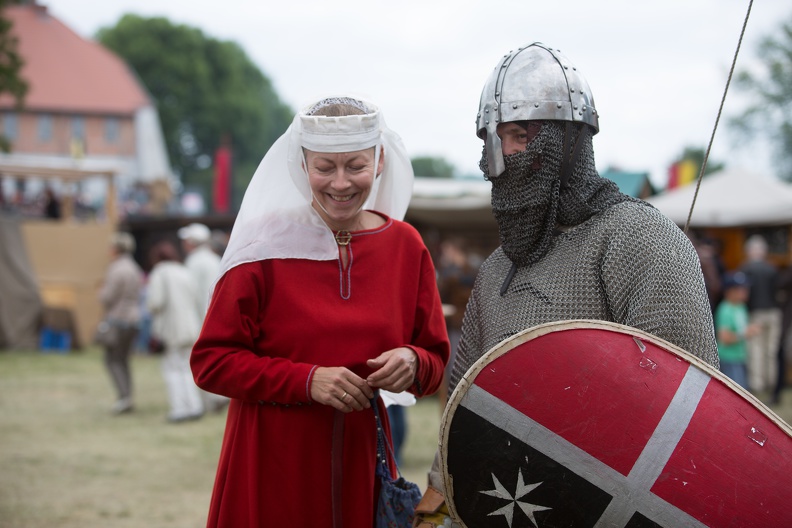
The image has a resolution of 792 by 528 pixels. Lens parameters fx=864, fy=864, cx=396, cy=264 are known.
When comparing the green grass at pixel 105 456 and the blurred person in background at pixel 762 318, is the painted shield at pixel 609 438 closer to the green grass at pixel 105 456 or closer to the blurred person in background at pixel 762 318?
the green grass at pixel 105 456

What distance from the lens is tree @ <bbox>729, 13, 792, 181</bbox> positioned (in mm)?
26656

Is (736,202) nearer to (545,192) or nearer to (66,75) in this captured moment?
(545,192)

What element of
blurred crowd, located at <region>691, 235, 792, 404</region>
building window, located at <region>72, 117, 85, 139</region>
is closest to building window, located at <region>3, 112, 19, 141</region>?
building window, located at <region>72, 117, 85, 139</region>

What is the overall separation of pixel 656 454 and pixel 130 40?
49.0 m

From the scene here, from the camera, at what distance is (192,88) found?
4666cm

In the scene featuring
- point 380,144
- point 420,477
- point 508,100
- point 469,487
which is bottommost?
point 420,477

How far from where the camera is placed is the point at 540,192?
7.02 ft

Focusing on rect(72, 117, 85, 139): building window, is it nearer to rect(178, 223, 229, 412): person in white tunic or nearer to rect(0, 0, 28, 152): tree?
rect(0, 0, 28, 152): tree

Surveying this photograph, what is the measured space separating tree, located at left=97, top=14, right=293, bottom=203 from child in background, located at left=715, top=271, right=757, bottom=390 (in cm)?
4124

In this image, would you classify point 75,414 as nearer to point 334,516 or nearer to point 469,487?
point 334,516

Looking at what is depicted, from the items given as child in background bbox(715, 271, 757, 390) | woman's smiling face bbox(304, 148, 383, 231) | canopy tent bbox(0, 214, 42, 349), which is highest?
woman's smiling face bbox(304, 148, 383, 231)

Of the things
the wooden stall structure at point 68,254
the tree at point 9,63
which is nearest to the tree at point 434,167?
the tree at point 9,63

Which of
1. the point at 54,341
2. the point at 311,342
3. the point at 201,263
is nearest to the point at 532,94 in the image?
the point at 311,342

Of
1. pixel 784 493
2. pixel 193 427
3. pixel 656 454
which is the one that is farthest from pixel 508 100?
pixel 193 427
